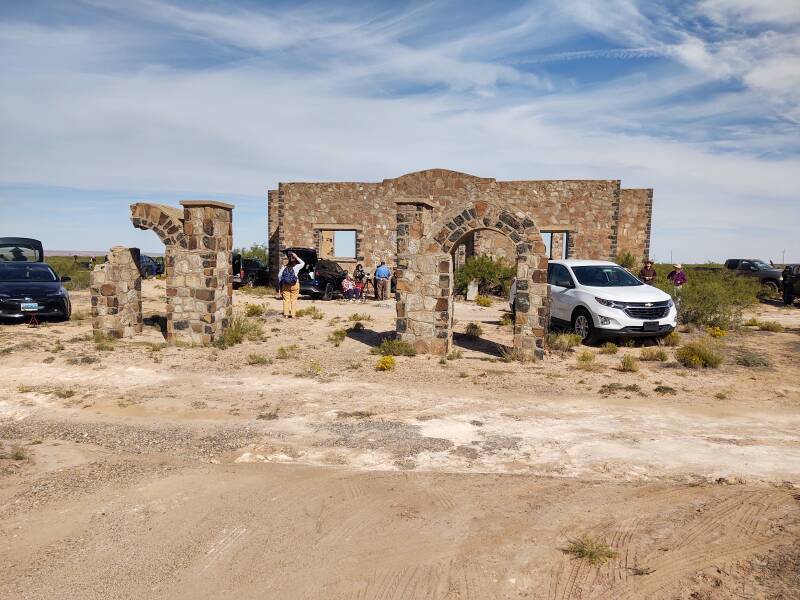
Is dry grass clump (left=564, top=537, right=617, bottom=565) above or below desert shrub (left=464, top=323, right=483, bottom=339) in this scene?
below

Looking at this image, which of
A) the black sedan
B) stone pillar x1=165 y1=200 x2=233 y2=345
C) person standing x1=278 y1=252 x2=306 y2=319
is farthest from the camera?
person standing x1=278 y1=252 x2=306 y2=319

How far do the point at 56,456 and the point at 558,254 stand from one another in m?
21.6

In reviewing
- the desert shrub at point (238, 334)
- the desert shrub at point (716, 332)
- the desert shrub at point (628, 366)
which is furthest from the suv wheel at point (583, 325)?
the desert shrub at point (238, 334)

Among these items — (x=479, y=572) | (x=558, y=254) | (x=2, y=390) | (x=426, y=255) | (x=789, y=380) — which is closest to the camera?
(x=479, y=572)

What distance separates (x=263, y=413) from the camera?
780cm

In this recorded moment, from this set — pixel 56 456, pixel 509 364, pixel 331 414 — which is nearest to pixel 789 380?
pixel 509 364

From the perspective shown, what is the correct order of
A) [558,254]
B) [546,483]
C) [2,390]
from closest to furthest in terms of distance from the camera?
[546,483]
[2,390]
[558,254]

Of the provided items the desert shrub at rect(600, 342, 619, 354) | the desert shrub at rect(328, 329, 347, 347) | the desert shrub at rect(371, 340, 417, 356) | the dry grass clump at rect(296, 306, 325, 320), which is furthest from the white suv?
the dry grass clump at rect(296, 306, 325, 320)

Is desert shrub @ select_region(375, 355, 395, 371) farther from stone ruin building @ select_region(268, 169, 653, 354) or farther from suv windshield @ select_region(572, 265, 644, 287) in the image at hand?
stone ruin building @ select_region(268, 169, 653, 354)

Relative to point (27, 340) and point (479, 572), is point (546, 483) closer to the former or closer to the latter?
point (479, 572)

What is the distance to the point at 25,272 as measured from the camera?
15109mm

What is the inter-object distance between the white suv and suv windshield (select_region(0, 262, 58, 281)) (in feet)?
42.1

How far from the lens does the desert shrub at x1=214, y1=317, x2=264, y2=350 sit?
1248 centimetres

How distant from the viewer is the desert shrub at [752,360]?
10.9 metres
